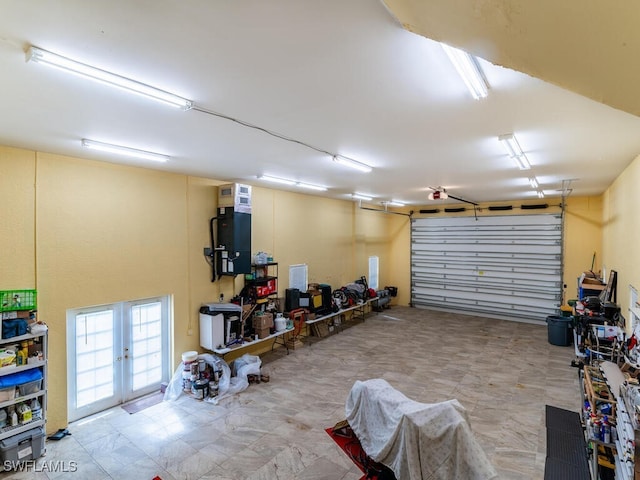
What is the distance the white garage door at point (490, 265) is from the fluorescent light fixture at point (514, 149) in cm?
→ 579

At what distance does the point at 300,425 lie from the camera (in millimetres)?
4508

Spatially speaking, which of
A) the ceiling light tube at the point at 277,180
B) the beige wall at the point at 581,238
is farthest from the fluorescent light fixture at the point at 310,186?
the beige wall at the point at 581,238

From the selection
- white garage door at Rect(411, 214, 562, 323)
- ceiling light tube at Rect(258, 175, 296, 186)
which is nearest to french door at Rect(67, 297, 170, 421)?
ceiling light tube at Rect(258, 175, 296, 186)

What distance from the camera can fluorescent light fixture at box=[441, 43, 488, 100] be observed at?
195cm

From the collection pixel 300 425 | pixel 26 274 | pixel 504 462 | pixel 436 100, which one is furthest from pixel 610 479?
pixel 26 274

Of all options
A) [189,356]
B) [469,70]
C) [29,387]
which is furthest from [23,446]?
[469,70]

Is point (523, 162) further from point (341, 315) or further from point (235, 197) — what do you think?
point (341, 315)

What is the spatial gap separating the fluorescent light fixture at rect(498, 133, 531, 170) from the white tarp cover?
2.82 m

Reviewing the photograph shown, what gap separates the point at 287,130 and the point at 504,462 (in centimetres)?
445

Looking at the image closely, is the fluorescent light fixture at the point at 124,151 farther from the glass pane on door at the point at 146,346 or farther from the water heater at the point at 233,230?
the glass pane on door at the point at 146,346

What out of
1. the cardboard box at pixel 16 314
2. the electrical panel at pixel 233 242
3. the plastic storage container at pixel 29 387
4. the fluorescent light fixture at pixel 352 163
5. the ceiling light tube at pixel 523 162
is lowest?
the plastic storage container at pixel 29 387

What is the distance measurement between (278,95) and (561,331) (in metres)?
8.52

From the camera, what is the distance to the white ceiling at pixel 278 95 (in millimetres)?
1709

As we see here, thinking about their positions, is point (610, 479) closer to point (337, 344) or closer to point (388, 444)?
point (388, 444)
